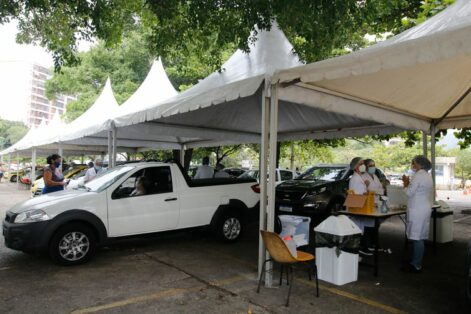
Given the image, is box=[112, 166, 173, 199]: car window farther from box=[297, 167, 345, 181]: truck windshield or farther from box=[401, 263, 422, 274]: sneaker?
box=[297, 167, 345, 181]: truck windshield

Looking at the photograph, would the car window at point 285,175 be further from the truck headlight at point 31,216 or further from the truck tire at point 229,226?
the truck headlight at point 31,216

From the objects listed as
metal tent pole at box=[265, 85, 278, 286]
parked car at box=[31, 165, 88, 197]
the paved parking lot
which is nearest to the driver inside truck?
the paved parking lot

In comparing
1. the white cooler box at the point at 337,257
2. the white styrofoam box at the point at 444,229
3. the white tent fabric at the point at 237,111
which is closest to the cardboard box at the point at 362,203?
the white cooler box at the point at 337,257

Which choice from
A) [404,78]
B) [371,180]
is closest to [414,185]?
[371,180]

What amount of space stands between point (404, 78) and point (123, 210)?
5.06m

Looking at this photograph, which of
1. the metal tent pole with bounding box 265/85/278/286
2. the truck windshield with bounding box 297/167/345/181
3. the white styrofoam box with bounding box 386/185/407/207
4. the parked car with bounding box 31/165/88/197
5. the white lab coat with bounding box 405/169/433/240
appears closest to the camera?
the metal tent pole with bounding box 265/85/278/286

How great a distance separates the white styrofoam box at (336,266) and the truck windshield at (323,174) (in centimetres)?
540

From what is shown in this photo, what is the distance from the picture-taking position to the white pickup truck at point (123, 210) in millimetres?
6289

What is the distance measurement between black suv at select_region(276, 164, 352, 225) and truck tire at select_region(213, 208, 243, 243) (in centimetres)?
198

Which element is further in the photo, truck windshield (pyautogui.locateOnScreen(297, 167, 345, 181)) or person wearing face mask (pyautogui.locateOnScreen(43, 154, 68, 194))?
truck windshield (pyautogui.locateOnScreen(297, 167, 345, 181))

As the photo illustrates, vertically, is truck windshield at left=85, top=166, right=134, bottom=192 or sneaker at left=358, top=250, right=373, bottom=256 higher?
truck windshield at left=85, top=166, right=134, bottom=192

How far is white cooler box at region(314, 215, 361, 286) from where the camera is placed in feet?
18.4

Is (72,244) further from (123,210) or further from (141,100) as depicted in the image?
(141,100)

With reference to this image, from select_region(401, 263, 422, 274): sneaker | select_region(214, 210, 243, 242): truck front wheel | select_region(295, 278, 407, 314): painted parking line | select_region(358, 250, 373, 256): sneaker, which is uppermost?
select_region(214, 210, 243, 242): truck front wheel
